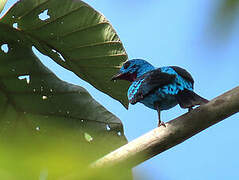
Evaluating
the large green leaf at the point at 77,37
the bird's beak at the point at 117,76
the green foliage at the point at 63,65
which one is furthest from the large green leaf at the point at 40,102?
the bird's beak at the point at 117,76

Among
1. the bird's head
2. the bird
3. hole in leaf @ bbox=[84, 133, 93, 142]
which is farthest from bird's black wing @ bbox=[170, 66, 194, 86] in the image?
hole in leaf @ bbox=[84, 133, 93, 142]

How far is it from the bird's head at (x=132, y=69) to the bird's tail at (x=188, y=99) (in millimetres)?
763

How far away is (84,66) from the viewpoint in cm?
327

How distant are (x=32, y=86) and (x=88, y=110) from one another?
0.54m

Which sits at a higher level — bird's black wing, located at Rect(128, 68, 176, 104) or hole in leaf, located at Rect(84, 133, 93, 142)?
bird's black wing, located at Rect(128, 68, 176, 104)

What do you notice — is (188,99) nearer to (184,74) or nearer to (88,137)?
(184,74)

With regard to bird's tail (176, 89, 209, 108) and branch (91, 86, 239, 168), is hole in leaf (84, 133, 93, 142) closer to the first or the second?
bird's tail (176, 89, 209, 108)

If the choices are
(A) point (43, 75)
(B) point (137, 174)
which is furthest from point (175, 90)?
(B) point (137, 174)

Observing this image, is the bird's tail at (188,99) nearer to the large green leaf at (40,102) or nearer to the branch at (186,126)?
the branch at (186,126)

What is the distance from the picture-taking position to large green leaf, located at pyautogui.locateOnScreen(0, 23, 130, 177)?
3.11 metres

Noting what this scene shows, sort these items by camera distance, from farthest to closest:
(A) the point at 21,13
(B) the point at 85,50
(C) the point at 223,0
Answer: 1. (B) the point at 85,50
2. (A) the point at 21,13
3. (C) the point at 223,0

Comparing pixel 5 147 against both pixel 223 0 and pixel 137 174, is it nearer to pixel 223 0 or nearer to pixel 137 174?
pixel 137 174

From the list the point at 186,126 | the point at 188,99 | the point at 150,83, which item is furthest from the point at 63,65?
the point at 186,126

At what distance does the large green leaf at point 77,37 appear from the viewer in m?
3.04
